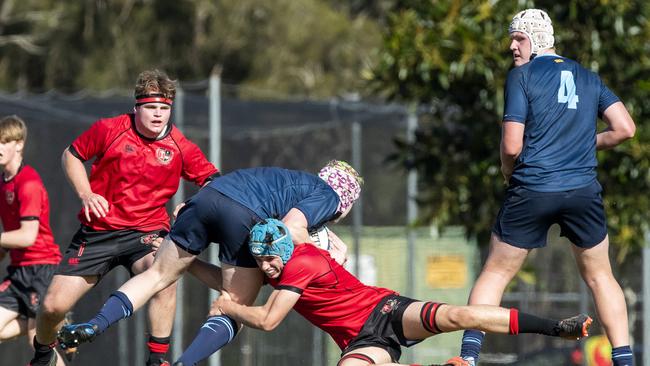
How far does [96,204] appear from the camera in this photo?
731cm

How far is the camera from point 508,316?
6703 millimetres

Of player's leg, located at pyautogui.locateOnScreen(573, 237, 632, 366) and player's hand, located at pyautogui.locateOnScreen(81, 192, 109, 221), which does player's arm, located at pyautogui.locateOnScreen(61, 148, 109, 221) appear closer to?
player's hand, located at pyautogui.locateOnScreen(81, 192, 109, 221)

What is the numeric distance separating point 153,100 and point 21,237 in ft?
5.25

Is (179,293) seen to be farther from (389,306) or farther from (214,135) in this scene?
(389,306)

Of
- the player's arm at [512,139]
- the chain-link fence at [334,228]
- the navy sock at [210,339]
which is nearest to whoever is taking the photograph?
the navy sock at [210,339]

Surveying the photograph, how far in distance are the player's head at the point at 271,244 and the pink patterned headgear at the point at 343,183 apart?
52cm

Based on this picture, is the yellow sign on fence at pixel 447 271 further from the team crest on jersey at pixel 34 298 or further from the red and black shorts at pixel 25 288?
Result: the team crest on jersey at pixel 34 298

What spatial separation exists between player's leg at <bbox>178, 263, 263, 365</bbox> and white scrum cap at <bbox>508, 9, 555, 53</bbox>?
1.99 metres

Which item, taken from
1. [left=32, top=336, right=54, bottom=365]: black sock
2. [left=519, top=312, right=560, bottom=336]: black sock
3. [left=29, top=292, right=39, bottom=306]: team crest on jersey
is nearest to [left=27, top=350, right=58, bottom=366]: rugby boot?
[left=32, top=336, right=54, bottom=365]: black sock

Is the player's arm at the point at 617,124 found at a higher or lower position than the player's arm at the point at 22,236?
higher

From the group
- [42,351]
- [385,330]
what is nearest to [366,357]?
[385,330]

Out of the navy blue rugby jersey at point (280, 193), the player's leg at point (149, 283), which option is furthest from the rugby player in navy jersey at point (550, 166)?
the player's leg at point (149, 283)

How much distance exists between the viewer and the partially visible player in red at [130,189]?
7574mm

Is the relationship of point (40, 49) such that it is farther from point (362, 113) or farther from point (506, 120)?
point (506, 120)
